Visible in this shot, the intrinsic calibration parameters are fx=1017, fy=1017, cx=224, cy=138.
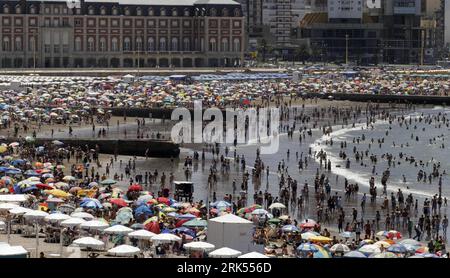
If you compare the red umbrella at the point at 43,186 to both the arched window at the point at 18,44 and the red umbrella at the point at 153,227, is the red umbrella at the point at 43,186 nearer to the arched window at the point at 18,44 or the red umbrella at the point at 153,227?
the red umbrella at the point at 153,227

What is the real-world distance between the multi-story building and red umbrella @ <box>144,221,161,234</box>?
379ft

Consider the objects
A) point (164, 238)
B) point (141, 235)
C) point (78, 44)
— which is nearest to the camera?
point (164, 238)

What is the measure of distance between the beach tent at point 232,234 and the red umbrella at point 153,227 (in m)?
2.92

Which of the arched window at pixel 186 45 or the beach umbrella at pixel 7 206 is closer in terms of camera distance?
the beach umbrella at pixel 7 206

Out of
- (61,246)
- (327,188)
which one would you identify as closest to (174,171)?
(327,188)

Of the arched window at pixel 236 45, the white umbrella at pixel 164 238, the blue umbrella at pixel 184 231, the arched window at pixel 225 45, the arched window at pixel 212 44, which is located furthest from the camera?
the arched window at pixel 236 45

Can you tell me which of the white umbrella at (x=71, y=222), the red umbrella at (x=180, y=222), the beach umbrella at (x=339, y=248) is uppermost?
the white umbrella at (x=71, y=222)

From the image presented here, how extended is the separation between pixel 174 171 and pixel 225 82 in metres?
80.8

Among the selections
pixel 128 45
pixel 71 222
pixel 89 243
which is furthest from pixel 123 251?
pixel 128 45

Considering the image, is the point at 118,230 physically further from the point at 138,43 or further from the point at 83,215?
the point at 138,43

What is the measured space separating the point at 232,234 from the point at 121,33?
126 meters

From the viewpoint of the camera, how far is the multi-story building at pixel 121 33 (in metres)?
148

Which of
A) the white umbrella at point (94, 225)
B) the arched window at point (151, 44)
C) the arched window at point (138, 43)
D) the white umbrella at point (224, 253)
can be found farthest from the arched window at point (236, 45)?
the white umbrella at point (224, 253)

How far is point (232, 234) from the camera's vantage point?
102ft
